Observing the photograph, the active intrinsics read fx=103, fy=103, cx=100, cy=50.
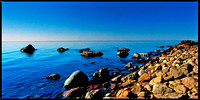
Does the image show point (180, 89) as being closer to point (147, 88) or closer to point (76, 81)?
point (147, 88)

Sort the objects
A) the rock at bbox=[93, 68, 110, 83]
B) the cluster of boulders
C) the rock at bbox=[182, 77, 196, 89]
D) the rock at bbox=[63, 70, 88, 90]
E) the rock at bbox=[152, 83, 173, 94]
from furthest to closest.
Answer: the rock at bbox=[93, 68, 110, 83] → the rock at bbox=[63, 70, 88, 90] → the rock at bbox=[182, 77, 196, 89] → the rock at bbox=[152, 83, 173, 94] → the cluster of boulders

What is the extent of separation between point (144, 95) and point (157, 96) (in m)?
0.59

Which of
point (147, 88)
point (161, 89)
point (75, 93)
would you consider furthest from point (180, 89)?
point (75, 93)

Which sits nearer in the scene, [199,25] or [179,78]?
[199,25]

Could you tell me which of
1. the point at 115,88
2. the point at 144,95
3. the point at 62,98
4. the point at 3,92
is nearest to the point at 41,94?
the point at 62,98

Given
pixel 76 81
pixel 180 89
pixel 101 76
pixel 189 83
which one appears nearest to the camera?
pixel 180 89

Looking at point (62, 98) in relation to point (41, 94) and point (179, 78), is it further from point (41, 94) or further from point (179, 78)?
point (179, 78)

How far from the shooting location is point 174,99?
445cm

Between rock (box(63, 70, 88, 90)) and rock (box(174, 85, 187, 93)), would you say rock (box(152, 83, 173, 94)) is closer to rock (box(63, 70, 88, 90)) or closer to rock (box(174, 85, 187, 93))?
rock (box(174, 85, 187, 93))

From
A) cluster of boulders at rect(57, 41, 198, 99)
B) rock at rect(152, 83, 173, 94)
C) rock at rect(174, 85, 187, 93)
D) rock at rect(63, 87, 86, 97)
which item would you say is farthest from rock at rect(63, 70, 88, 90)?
rock at rect(174, 85, 187, 93)

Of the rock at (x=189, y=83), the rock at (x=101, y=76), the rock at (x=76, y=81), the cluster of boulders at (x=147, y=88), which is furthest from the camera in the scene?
the rock at (x=101, y=76)

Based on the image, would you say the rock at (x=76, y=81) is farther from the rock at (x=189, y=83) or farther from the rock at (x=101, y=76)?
the rock at (x=189, y=83)

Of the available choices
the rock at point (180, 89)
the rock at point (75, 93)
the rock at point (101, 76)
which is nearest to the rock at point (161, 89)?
the rock at point (180, 89)

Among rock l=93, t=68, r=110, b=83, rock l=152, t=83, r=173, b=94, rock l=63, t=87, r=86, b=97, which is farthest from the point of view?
rock l=93, t=68, r=110, b=83
